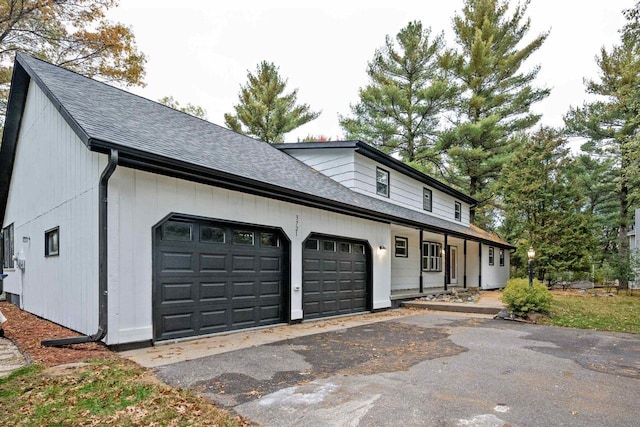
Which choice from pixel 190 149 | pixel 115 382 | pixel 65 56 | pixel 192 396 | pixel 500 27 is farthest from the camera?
pixel 500 27

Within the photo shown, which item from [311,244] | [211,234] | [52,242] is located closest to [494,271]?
[311,244]

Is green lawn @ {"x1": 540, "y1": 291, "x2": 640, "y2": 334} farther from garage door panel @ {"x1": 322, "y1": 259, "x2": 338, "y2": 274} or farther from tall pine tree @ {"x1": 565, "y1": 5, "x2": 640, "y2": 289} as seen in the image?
tall pine tree @ {"x1": 565, "y1": 5, "x2": 640, "y2": 289}

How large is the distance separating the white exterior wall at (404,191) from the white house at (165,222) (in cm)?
17

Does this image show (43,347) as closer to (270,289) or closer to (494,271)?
(270,289)

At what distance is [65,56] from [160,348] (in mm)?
16371

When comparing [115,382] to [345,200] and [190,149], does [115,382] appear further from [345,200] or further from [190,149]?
[345,200]

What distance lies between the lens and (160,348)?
574 centimetres

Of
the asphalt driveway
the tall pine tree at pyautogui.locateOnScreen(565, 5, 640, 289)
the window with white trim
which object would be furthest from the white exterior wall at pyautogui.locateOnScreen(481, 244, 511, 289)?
the asphalt driveway

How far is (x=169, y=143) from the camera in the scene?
698cm

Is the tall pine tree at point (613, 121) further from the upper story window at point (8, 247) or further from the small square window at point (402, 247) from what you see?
the upper story window at point (8, 247)

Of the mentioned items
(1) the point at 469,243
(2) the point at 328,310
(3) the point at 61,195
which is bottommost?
(2) the point at 328,310

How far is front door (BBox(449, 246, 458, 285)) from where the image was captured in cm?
1786

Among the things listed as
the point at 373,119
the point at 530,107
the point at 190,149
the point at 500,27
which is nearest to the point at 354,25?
the point at 373,119

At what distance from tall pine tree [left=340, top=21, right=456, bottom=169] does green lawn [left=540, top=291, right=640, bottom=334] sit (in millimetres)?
14160
